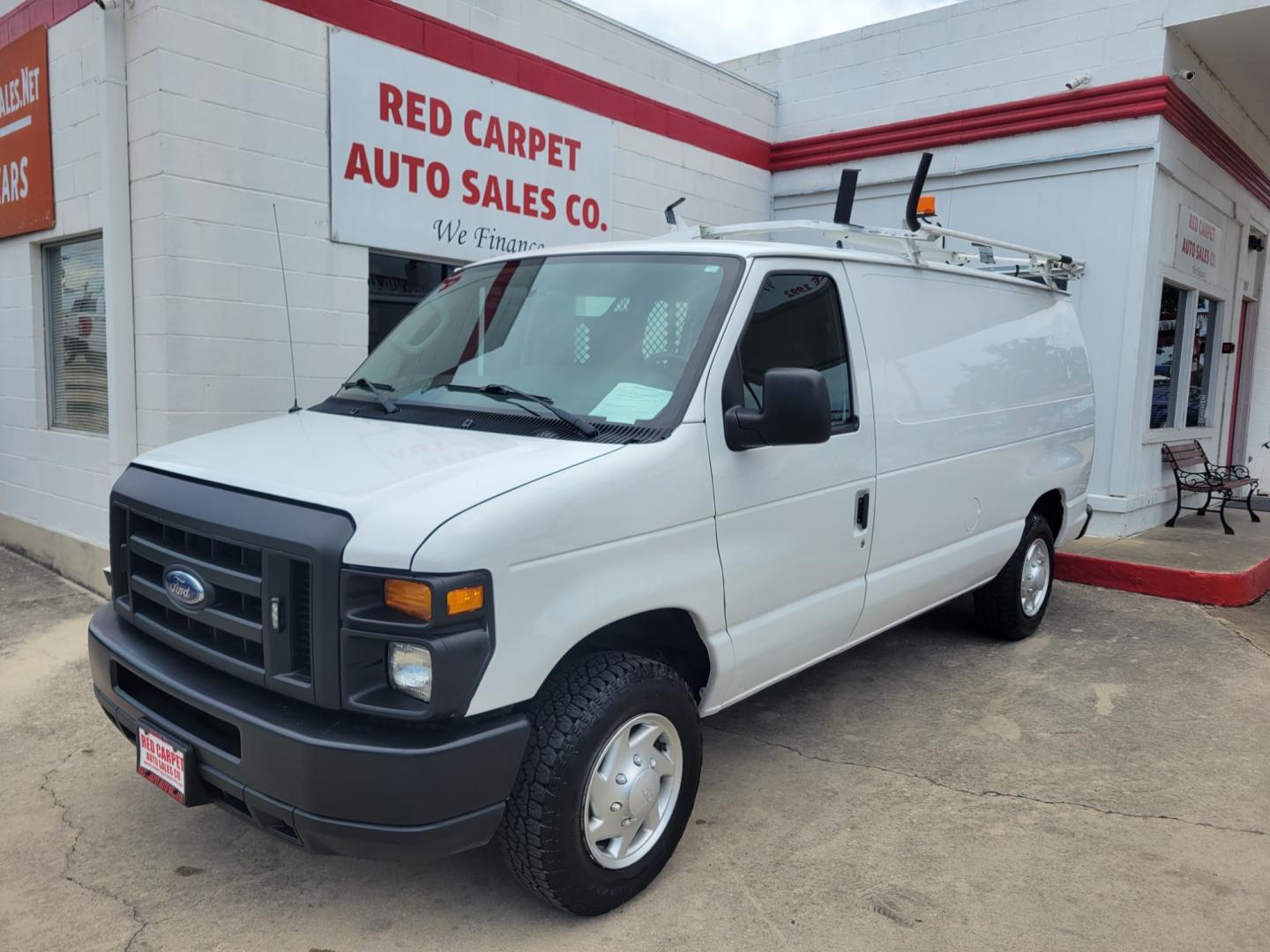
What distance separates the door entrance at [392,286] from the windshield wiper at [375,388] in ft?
9.78

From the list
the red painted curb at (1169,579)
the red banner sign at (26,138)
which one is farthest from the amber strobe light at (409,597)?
the red painted curb at (1169,579)

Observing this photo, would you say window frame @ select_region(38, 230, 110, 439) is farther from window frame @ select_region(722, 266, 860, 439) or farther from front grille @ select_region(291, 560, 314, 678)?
window frame @ select_region(722, 266, 860, 439)

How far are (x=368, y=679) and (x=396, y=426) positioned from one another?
1.12 m

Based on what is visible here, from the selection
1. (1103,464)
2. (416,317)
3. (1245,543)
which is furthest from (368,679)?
(1245,543)

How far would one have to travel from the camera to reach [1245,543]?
8.23 metres

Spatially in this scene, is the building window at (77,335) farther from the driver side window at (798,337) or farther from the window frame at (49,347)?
the driver side window at (798,337)

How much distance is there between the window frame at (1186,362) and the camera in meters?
8.84

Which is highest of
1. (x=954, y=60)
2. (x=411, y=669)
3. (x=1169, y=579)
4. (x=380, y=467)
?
(x=954, y=60)

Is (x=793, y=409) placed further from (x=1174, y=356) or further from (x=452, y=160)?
(x=1174, y=356)

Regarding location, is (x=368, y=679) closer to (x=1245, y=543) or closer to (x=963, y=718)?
(x=963, y=718)

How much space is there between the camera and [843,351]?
395cm

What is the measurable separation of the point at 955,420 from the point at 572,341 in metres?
2.07


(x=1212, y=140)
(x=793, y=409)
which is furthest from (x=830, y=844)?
(x=1212, y=140)

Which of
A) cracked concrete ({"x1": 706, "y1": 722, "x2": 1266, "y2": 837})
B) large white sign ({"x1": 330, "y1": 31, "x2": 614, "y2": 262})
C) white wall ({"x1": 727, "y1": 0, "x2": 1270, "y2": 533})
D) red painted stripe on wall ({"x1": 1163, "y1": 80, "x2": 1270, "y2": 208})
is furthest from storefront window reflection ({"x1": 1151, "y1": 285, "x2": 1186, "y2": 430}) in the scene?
cracked concrete ({"x1": 706, "y1": 722, "x2": 1266, "y2": 837})
